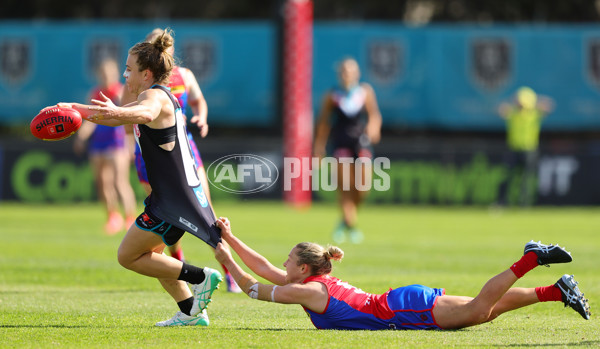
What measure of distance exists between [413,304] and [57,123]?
2552 millimetres

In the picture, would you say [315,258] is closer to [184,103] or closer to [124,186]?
[184,103]

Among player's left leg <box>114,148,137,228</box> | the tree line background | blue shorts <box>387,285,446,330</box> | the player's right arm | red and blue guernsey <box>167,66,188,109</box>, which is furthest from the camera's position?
the tree line background

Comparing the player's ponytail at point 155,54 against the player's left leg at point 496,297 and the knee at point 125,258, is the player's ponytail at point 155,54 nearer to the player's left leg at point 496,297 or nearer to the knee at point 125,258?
the knee at point 125,258

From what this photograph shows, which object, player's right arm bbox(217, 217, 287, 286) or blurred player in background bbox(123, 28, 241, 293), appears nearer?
player's right arm bbox(217, 217, 287, 286)

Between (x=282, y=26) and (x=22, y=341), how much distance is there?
19881 mm

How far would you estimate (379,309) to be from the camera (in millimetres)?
6352

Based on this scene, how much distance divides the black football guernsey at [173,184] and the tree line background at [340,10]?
73.8 feet

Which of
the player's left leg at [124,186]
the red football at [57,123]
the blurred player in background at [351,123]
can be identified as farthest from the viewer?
the blurred player in background at [351,123]

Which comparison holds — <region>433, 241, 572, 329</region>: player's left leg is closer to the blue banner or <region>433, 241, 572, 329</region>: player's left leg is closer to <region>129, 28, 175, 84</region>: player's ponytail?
<region>129, 28, 175, 84</region>: player's ponytail

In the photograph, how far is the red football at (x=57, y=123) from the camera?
604 cm

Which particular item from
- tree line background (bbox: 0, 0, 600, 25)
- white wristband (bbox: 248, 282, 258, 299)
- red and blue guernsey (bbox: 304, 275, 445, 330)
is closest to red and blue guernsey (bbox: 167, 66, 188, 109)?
white wristband (bbox: 248, 282, 258, 299)

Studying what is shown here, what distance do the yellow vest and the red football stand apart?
58.2 ft

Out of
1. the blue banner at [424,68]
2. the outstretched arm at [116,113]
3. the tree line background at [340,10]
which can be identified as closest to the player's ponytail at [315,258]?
the outstretched arm at [116,113]

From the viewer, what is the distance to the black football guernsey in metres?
6.32
